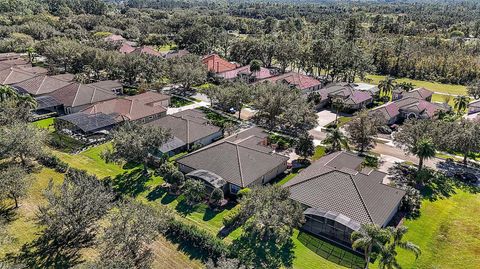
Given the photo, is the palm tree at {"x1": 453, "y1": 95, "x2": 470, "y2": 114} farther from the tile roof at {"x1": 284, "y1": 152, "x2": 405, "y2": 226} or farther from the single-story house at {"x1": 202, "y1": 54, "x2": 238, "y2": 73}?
the single-story house at {"x1": 202, "y1": 54, "x2": 238, "y2": 73}

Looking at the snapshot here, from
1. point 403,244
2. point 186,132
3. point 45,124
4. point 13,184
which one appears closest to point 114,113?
point 45,124

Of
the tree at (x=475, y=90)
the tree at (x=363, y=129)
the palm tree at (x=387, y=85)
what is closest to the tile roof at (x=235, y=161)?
the tree at (x=363, y=129)

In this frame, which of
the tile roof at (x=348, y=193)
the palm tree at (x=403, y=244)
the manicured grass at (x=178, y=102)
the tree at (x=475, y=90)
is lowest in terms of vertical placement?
the tree at (x=475, y=90)

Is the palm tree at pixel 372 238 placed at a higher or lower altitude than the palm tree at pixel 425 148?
higher

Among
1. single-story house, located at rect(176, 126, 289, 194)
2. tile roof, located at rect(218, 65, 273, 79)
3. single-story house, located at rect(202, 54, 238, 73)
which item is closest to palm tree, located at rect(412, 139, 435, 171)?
single-story house, located at rect(176, 126, 289, 194)

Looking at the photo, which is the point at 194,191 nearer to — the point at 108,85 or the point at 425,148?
the point at 425,148

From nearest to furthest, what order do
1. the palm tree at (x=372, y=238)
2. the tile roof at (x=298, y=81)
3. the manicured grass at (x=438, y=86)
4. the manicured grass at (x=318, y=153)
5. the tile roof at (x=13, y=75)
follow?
the palm tree at (x=372, y=238), the manicured grass at (x=318, y=153), the tile roof at (x=13, y=75), the tile roof at (x=298, y=81), the manicured grass at (x=438, y=86)

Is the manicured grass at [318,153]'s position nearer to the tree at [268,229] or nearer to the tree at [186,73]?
the tree at [268,229]
